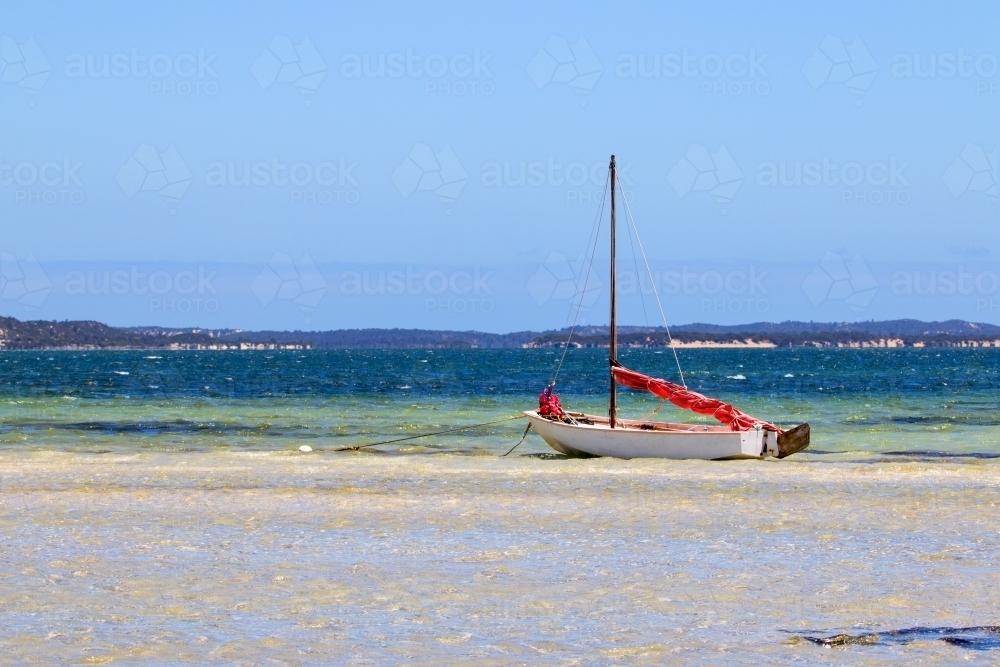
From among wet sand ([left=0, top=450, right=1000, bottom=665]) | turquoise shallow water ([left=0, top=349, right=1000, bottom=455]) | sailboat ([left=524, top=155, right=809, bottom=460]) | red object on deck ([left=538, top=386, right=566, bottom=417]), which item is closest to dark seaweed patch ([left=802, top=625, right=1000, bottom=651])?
wet sand ([left=0, top=450, right=1000, bottom=665])

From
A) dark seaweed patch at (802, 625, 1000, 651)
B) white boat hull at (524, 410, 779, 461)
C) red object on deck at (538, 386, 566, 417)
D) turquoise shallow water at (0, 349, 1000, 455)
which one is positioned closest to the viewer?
dark seaweed patch at (802, 625, 1000, 651)

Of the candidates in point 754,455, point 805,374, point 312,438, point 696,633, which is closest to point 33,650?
point 696,633

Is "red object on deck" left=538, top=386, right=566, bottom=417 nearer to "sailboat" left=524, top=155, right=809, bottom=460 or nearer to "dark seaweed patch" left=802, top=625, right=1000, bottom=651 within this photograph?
"sailboat" left=524, top=155, right=809, bottom=460

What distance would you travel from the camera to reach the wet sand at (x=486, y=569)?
1156 centimetres

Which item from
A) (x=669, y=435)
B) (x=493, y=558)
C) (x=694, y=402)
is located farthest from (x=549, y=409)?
(x=493, y=558)

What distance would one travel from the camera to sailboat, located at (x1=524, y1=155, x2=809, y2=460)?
31.8 metres

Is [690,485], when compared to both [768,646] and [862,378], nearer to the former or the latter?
[768,646]

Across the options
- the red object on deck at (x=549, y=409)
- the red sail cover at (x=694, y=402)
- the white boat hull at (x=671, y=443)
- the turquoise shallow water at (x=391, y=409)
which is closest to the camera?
the white boat hull at (x=671, y=443)

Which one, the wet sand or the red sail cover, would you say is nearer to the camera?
the wet sand

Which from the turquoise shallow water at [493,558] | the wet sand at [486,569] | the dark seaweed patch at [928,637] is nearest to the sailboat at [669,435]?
the turquoise shallow water at [493,558]

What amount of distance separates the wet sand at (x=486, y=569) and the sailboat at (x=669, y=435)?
202 inches

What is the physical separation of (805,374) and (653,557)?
4048 inches

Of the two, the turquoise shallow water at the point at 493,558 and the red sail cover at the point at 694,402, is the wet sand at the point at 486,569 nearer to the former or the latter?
the turquoise shallow water at the point at 493,558

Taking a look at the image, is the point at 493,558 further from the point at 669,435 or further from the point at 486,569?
the point at 669,435
